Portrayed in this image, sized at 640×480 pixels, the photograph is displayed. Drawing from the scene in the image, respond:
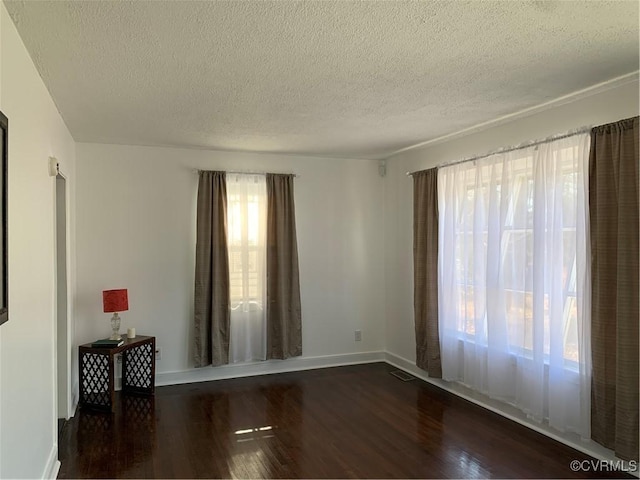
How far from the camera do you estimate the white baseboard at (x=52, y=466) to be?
103 inches

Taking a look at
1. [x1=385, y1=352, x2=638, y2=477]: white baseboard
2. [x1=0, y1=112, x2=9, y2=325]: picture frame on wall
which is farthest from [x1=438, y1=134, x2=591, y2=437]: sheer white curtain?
[x1=0, y1=112, x2=9, y2=325]: picture frame on wall

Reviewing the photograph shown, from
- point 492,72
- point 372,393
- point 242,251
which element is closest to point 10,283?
point 492,72

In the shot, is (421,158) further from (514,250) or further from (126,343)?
(126,343)

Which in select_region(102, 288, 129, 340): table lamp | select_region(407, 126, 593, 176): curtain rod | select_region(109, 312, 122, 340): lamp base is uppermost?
select_region(407, 126, 593, 176): curtain rod

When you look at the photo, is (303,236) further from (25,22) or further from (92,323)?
(25,22)

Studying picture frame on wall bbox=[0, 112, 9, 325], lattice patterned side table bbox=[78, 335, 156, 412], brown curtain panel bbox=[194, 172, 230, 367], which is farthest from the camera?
brown curtain panel bbox=[194, 172, 230, 367]

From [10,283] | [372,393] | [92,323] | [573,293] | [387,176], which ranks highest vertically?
[387,176]

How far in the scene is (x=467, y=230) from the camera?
4.04 meters

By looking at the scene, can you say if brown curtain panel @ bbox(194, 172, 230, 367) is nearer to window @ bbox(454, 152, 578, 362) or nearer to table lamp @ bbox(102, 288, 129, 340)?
table lamp @ bbox(102, 288, 129, 340)

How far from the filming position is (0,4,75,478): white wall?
6.12ft

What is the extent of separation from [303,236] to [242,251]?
75 centimetres

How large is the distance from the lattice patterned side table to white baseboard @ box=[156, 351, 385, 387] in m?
0.28

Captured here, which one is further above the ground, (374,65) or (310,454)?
→ (374,65)

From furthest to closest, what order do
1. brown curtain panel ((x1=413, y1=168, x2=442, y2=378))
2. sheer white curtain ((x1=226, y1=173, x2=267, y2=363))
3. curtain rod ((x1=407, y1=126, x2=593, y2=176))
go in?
sheer white curtain ((x1=226, y1=173, x2=267, y2=363))
brown curtain panel ((x1=413, y1=168, x2=442, y2=378))
curtain rod ((x1=407, y1=126, x2=593, y2=176))
